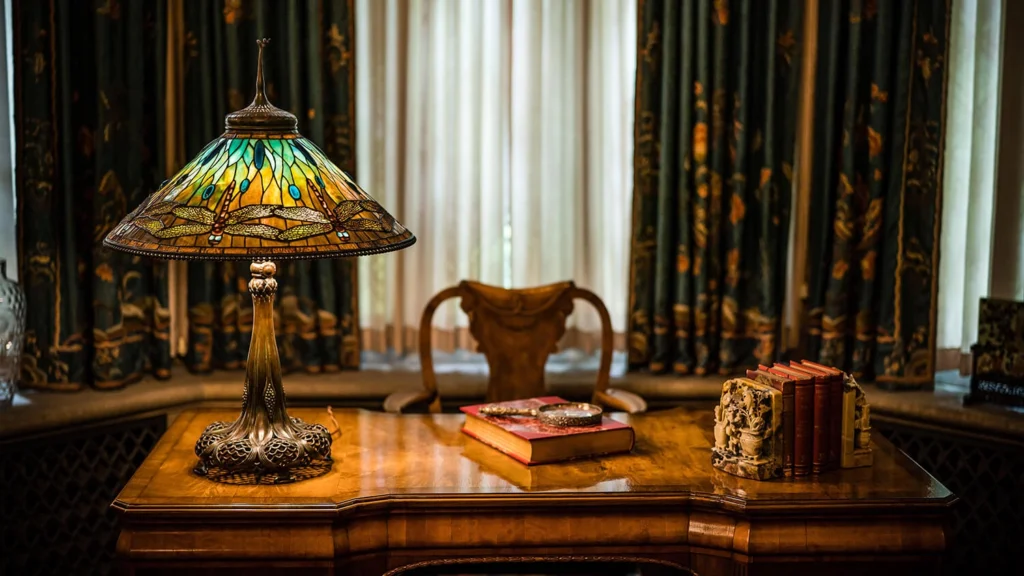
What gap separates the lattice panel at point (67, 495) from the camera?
2.93 meters

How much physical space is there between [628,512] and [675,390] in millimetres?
1133

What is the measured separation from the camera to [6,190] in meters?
3.03

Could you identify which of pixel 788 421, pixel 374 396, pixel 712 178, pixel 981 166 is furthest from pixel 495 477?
pixel 981 166

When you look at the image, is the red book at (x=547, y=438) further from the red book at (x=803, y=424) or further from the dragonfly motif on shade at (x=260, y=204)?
the dragonfly motif on shade at (x=260, y=204)

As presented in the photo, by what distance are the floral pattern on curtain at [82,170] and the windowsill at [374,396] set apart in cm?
9

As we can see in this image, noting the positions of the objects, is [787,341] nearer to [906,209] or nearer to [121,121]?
[906,209]

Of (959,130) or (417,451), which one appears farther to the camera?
(959,130)

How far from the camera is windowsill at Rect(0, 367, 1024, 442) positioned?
2926 millimetres

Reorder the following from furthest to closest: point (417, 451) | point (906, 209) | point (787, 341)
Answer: point (787, 341), point (906, 209), point (417, 451)

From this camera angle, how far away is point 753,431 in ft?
7.18

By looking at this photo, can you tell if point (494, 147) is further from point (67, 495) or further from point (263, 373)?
point (67, 495)

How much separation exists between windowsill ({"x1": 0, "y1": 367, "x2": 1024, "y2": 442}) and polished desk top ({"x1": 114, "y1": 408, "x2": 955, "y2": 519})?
63 cm

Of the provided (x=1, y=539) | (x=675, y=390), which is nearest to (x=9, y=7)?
(x=1, y=539)

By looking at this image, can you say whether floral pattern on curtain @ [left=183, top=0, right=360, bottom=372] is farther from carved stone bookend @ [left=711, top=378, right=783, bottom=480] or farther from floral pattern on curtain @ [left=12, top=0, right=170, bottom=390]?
carved stone bookend @ [left=711, top=378, right=783, bottom=480]
